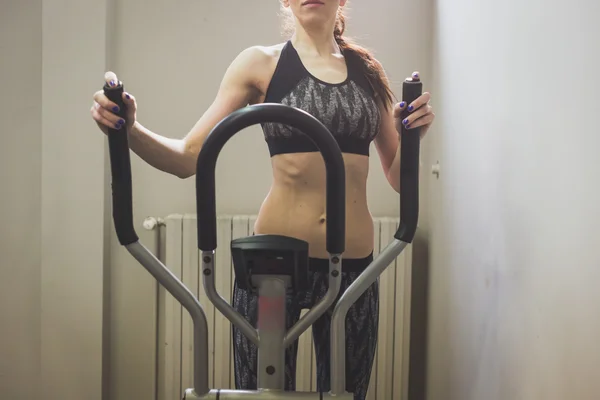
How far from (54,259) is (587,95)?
191 cm

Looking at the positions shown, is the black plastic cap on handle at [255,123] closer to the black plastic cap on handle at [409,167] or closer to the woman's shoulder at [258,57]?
the black plastic cap on handle at [409,167]

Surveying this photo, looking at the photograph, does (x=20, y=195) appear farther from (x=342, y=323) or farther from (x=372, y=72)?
(x=342, y=323)

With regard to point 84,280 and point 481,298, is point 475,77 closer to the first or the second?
point 481,298

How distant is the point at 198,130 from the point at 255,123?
34cm

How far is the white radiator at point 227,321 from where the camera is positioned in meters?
2.03

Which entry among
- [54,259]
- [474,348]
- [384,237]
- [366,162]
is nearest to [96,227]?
[54,259]

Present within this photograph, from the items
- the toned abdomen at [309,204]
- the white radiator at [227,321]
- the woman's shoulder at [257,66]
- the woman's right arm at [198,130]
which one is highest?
the woman's shoulder at [257,66]

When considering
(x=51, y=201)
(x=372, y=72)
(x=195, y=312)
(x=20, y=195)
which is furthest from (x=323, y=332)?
(x=20, y=195)

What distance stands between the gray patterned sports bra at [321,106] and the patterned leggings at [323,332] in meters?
0.26

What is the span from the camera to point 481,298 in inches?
57.2

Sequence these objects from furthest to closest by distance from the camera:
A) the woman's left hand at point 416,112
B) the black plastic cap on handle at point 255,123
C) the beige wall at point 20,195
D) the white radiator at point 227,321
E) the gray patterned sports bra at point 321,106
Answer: the beige wall at point 20,195, the white radiator at point 227,321, the gray patterned sports bra at point 321,106, the woman's left hand at point 416,112, the black plastic cap on handle at point 255,123

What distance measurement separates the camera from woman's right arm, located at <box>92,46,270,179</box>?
1097 millimetres

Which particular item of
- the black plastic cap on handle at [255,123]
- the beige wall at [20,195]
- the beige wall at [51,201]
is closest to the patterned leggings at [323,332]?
the black plastic cap on handle at [255,123]

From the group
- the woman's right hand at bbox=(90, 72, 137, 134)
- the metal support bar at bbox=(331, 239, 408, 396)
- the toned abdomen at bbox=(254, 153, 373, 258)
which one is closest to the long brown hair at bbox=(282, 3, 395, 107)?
the toned abdomen at bbox=(254, 153, 373, 258)
